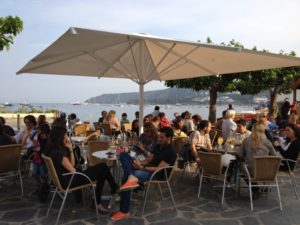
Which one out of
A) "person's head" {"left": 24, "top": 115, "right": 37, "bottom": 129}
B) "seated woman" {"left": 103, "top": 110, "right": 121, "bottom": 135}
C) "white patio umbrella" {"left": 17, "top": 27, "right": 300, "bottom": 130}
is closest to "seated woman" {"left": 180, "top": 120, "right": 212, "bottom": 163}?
"white patio umbrella" {"left": 17, "top": 27, "right": 300, "bottom": 130}

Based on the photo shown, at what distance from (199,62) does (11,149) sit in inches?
162

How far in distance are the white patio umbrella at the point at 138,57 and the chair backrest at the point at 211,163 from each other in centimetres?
153

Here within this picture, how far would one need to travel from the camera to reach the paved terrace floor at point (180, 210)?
164 inches

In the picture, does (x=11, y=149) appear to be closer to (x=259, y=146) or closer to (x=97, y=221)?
(x=97, y=221)

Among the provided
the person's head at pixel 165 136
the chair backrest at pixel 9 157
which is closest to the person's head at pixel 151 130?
the person's head at pixel 165 136

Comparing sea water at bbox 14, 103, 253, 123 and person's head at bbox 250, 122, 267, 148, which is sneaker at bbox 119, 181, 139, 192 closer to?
person's head at bbox 250, 122, 267, 148

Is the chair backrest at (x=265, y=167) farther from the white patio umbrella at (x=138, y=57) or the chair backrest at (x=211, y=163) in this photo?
the white patio umbrella at (x=138, y=57)

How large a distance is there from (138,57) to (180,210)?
377 cm

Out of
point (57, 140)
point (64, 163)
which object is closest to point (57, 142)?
point (57, 140)

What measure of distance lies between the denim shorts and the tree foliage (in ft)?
15.8

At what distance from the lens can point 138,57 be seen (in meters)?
7.25

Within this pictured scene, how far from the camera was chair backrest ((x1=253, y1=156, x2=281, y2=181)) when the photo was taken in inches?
178

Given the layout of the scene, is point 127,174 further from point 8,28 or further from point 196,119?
point 8,28

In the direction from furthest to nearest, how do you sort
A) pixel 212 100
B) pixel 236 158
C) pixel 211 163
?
pixel 212 100, pixel 236 158, pixel 211 163
